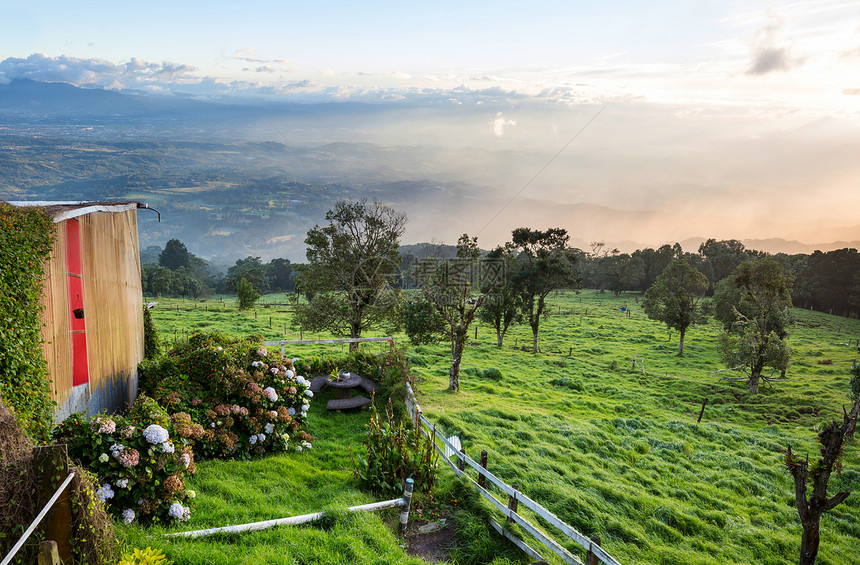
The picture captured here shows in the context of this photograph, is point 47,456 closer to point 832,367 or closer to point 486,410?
point 486,410

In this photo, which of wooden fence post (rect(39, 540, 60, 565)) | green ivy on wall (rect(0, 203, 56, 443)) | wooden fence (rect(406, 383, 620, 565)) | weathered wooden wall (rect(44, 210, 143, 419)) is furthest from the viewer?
weathered wooden wall (rect(44, 210, 143, 419))

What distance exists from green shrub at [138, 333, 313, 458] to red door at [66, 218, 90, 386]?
1.46 m

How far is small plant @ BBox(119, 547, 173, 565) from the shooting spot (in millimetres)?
4580

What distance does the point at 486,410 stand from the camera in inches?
590

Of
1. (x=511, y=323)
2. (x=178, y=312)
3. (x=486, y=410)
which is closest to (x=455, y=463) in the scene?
(x=486, y=410)

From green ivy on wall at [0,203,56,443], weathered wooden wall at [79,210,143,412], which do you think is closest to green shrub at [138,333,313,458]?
weathered wooden wall at [79,210,143,412]

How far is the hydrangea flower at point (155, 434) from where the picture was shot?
641 centimetres

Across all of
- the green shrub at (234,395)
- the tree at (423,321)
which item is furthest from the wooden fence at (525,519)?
the tree at (423,321)

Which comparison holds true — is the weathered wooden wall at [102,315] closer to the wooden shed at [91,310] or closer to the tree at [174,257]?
the wooden shed at [91,310]

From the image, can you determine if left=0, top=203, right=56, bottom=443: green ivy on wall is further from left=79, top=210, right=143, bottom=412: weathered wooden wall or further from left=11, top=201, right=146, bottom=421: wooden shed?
left=79, top=210, right=143, bottom=412: weathered wooden wall

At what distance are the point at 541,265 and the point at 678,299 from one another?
36.4 feet

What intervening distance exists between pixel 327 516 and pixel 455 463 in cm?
343

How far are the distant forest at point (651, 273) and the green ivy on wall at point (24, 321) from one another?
39728 millimetres

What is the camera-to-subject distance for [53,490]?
428 cm
